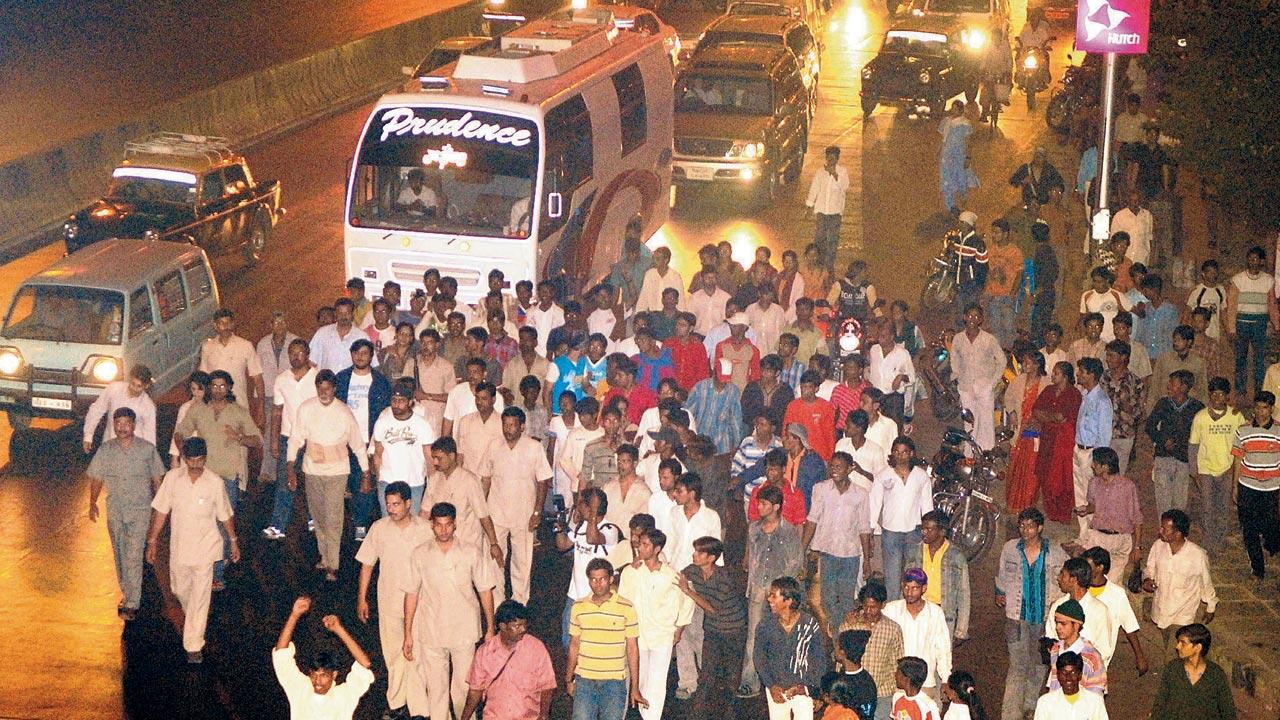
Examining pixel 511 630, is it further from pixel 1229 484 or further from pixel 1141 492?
pixel 1141 492

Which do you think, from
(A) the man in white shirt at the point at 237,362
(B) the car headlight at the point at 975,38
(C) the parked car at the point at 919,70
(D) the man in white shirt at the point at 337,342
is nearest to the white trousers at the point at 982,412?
(D) the man in white shirt at the point at 337,342

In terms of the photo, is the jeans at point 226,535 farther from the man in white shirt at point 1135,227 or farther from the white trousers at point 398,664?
the man in white shirt at point 1135,227

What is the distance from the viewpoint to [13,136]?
34125 mm

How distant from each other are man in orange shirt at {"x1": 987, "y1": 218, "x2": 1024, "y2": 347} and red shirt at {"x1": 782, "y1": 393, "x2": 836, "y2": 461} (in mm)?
4855

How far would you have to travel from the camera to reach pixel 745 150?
26.2 m

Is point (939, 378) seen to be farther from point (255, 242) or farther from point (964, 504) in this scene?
point (255, 242)

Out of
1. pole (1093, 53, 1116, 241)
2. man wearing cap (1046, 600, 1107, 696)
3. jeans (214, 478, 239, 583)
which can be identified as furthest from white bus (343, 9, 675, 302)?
man wearing cap (1046, 600, 1107, 696)

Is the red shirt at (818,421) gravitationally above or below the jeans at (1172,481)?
above

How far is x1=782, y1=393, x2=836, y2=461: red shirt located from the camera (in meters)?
13.5

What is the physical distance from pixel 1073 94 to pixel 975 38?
379cm

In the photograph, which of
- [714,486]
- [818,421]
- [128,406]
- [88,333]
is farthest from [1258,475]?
[88,333]

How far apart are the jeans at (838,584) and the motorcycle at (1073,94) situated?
19029 mm

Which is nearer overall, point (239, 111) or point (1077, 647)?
point (1077, 647)

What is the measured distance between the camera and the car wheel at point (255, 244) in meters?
23.7
